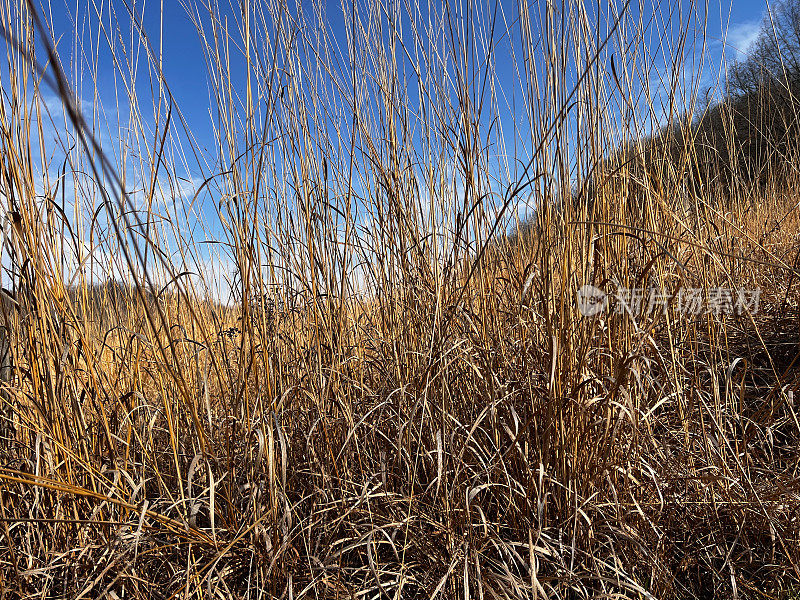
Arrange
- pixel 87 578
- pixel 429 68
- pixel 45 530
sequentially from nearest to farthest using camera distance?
pixel 87 578 < pixel 45 530 < pixel 429 68

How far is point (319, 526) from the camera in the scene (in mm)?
950

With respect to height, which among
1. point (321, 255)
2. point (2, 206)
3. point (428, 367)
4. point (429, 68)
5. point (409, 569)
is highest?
point (429, 68)

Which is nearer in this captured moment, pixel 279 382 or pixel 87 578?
pixel 87 578

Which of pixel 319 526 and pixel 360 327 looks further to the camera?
pixel 360 327

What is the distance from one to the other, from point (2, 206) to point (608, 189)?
1145mm

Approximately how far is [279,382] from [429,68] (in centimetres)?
76

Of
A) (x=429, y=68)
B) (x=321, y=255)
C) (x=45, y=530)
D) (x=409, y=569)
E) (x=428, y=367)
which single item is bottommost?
(x=409, y=569)

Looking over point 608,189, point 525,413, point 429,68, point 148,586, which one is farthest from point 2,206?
point 608,189

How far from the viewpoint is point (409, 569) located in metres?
0.91

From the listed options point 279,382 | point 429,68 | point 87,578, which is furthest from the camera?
point 429,68

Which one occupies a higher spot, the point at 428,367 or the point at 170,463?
the point at 428,367

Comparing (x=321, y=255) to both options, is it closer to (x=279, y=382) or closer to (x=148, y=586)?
(x=279, y=382)

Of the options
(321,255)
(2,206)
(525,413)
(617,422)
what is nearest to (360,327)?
(321,255)

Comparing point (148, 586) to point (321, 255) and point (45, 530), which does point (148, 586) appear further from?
point (321, 255)
